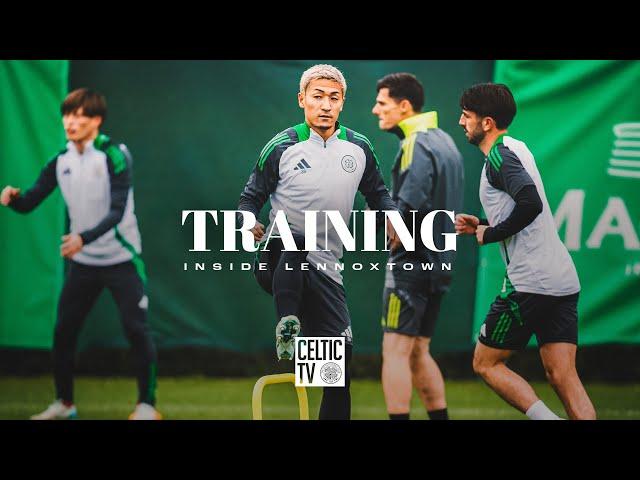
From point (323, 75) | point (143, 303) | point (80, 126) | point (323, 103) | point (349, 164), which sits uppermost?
point (323, 75)

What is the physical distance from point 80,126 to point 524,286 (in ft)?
6.97

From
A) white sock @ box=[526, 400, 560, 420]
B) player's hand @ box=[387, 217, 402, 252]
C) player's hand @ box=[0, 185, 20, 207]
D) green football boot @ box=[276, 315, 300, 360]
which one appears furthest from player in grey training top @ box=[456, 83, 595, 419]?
player's hand @ box=[0, 185, 20, 207]

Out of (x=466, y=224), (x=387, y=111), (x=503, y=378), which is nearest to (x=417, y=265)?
(x=466, y=224)

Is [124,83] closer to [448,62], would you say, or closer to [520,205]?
[448,62]

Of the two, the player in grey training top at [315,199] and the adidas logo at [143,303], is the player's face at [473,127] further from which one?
the adidas logo at [143,303]

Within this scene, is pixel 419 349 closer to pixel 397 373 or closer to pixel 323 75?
pixel 397 373

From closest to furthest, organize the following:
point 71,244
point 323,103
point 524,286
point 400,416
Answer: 1. point 524,286
2. point 323,103
3. point 400,416
4. point 71,244

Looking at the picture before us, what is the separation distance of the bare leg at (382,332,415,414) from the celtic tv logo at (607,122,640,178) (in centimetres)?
124

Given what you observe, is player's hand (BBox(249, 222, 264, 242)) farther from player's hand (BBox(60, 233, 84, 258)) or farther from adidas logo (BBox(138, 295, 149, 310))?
player's hand (BBox(60, 233, 84, 258))

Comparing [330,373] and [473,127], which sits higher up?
[473,127]

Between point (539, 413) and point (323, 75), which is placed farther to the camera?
point (323, 75)

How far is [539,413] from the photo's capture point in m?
4.86

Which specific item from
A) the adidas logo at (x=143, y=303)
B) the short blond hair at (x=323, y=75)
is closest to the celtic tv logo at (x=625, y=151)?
the short blond hair at (x=323, y=75)
